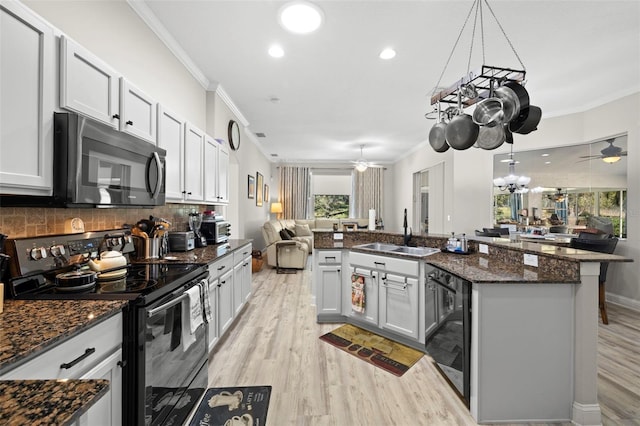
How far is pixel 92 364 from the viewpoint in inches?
42.5

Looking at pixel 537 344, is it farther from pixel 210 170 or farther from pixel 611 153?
pixel 611 153

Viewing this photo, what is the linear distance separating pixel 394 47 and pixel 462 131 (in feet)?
4.43

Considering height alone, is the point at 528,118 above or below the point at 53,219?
above

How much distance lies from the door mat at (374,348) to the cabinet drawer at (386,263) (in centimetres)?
72

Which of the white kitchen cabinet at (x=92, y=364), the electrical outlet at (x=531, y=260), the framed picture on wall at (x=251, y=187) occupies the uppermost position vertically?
the framed picture on wall at (x=251, y=187)

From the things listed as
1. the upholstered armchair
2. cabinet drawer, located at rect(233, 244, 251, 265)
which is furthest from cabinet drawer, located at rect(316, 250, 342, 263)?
the upholstered armchair

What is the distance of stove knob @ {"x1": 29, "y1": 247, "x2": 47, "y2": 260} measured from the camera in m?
1.37

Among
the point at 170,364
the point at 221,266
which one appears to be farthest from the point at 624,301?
the point at 170,364

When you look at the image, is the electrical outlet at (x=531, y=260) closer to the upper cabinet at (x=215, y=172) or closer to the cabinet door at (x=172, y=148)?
the cabinet door at (x=172, y=148)

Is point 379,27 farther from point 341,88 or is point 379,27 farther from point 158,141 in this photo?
point 158,141

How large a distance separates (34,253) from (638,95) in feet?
20.2

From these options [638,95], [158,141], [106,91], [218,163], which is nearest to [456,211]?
[638,95]

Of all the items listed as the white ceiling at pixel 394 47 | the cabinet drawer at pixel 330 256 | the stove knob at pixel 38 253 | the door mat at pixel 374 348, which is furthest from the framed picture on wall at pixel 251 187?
the stove knob at pixel 38 253

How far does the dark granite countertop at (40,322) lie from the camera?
32.4 inches
